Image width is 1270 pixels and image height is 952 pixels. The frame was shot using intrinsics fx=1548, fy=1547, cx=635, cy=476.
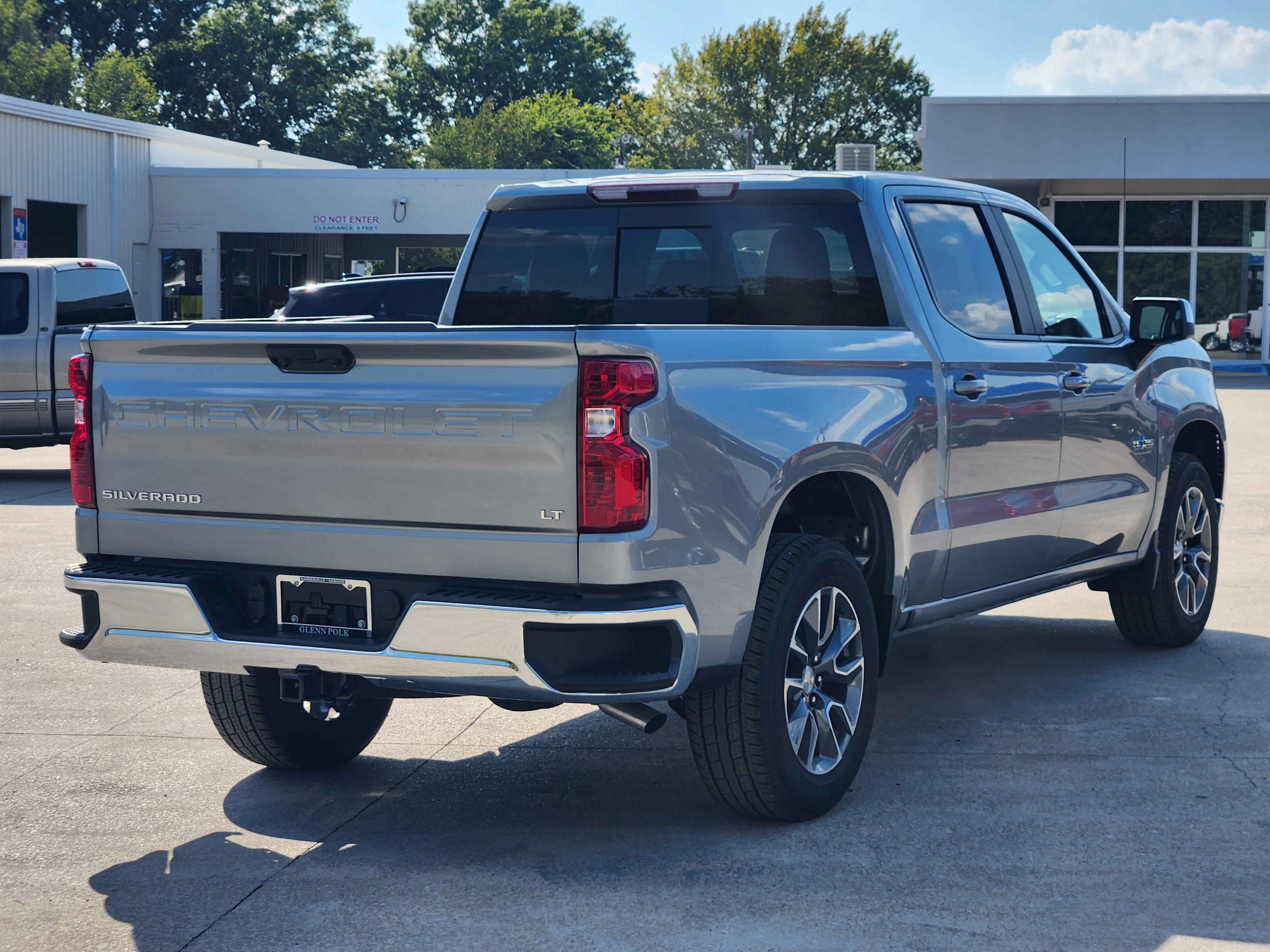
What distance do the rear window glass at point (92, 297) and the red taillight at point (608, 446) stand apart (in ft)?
39.0

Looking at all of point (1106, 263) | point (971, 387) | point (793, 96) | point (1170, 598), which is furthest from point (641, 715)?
point (793, 96)

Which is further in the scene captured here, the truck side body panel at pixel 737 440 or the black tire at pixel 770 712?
the black tire at pixel 770 712

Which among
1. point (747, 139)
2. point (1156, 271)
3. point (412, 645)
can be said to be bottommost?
point (412, 645)

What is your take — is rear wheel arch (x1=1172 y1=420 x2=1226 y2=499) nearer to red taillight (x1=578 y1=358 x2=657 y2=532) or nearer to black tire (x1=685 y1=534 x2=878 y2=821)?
black tire (x1=685 y1=534 x2=878 y2=821)

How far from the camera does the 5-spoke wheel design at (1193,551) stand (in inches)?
284

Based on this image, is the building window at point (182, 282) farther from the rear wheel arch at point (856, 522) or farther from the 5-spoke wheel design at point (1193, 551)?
the rear wheel arch at point (856, 522)

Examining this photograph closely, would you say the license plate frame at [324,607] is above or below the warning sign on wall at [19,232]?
below

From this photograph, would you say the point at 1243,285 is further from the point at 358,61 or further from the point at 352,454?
the point at 358,61

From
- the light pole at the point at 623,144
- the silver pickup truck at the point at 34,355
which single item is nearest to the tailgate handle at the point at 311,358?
the silver pickup truck at the point at 34,355

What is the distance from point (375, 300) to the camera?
42.8 ft

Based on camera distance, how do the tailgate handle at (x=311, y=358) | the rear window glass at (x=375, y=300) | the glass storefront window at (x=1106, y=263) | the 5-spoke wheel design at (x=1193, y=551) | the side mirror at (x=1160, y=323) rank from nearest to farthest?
the tailgate handle at (x=311, y=358)
the side mirror at (x=1160, y=323)
the 5-spoke wheel design at (x=1193, y=551)
the rear window glass at (x=375, y=300)
the glass storefront window at (x=1106, y=263)

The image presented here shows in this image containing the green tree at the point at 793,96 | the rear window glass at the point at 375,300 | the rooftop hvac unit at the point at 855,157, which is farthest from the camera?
the green tree at the point at 793,96

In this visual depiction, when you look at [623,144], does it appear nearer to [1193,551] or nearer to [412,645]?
[1193,551]

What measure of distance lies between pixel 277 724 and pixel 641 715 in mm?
1496
